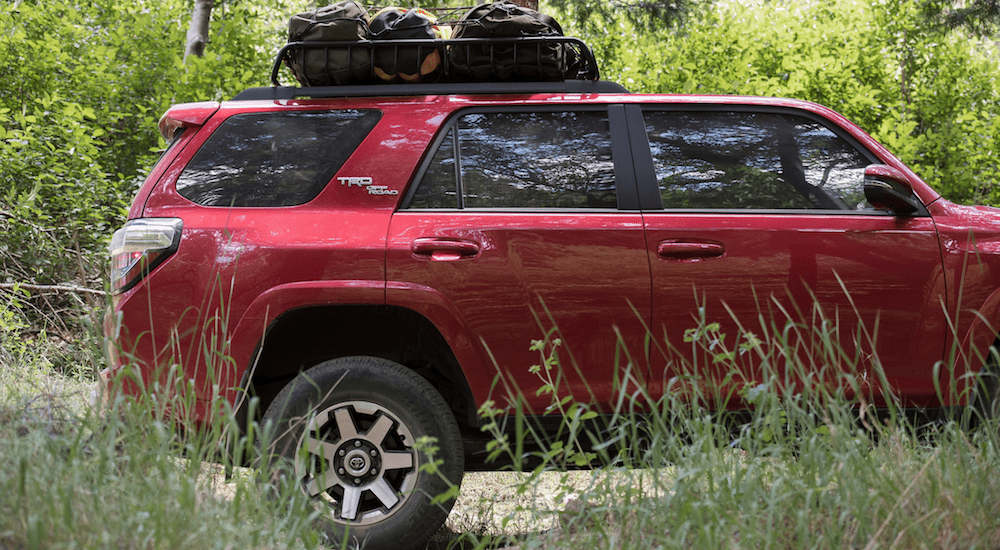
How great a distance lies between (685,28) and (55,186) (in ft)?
24.1

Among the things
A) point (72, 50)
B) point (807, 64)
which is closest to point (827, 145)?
point (807, 64)

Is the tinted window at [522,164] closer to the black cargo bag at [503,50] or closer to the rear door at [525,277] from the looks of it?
the rear door at [525,277]

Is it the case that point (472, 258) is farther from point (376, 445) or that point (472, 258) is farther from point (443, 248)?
point (376, 445)

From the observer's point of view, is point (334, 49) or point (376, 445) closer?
point (376, 445)

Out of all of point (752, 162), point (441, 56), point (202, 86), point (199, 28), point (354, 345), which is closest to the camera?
point (354, 345)

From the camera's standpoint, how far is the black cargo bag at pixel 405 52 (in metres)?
3.00

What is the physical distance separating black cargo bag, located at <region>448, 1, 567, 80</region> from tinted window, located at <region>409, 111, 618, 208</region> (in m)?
0.23

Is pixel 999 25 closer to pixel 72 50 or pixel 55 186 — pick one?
pixel 55 186

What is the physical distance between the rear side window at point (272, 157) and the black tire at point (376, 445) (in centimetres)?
78

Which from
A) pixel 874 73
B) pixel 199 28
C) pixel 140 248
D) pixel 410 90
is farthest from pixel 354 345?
pixel 874 73

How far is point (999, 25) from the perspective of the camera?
7.13 meters

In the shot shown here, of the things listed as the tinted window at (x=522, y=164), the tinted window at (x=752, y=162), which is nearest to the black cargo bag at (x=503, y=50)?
the tinted window at (x=522, y=164)

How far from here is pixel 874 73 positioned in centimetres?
738

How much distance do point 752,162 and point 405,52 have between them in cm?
162
